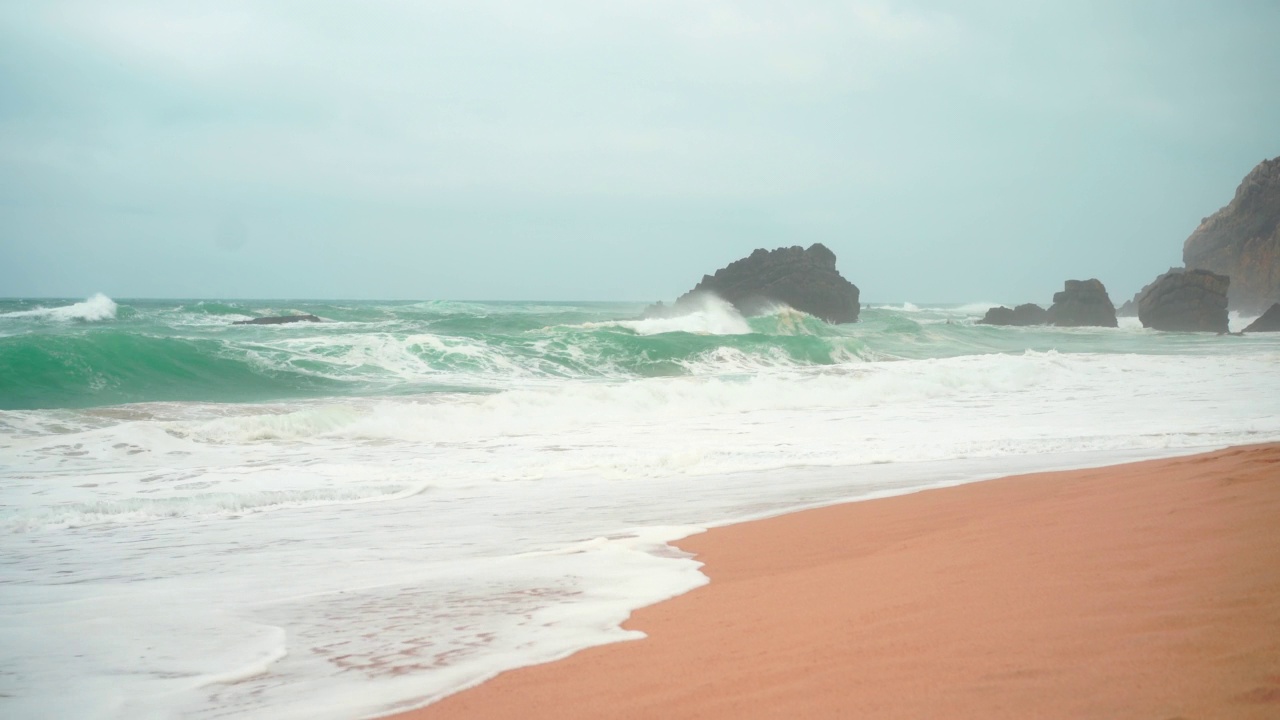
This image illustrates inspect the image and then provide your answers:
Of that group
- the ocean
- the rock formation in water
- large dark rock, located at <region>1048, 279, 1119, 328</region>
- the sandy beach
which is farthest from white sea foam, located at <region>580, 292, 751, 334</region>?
the sandy beach

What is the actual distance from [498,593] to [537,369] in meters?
19.0

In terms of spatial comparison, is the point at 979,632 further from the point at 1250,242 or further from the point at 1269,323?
the point at 1250,242

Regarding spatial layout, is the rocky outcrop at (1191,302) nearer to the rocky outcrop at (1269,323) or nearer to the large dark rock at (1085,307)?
the rocky outcrop at (1269,323)

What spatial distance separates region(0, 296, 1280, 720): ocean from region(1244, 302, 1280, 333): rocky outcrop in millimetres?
24599

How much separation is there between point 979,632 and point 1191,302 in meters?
48.2

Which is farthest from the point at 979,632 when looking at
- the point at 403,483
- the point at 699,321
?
the point at 699,321

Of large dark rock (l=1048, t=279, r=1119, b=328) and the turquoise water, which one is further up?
large dark rock (l=1048, t=279, r=1119, b=328)

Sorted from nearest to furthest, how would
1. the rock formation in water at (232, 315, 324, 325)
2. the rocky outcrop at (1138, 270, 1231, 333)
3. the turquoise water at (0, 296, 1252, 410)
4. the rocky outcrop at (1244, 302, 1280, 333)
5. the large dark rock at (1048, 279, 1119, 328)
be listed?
the turquoise water at (0, 296, 1252, 410), the rocky outcrop at (1244, 302, 1280, 333), the rock formation in water at (232, 315, 324, 325), the rocky outcrop at (1138, 270, 1231, 333), the large dark rock at (1048, 279, 1119, 328)

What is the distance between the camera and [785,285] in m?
51.1

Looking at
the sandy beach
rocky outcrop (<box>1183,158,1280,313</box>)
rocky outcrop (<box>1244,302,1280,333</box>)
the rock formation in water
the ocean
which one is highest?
rocky outcrop (<box>1183,158,1280,313</box>)

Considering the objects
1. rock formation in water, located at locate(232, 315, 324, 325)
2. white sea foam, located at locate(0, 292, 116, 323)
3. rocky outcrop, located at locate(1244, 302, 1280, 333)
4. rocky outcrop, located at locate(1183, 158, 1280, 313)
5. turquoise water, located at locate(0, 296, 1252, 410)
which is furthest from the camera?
rocky outcrop, located at locate(1183, 158, 1280, 313)

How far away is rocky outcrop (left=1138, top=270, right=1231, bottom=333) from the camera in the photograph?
41500 millimetres

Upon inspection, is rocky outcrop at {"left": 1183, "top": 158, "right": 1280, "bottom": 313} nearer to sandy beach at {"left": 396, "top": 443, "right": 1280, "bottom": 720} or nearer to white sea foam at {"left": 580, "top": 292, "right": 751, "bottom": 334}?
white sea foam at {"left": 580, "top": 292, "right": 751, "bottom": 334}

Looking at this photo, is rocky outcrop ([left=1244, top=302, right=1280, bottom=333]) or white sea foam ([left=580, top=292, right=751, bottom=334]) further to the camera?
rocky outcrop ([left=1244, top=302, right=1280, bottom=333])
